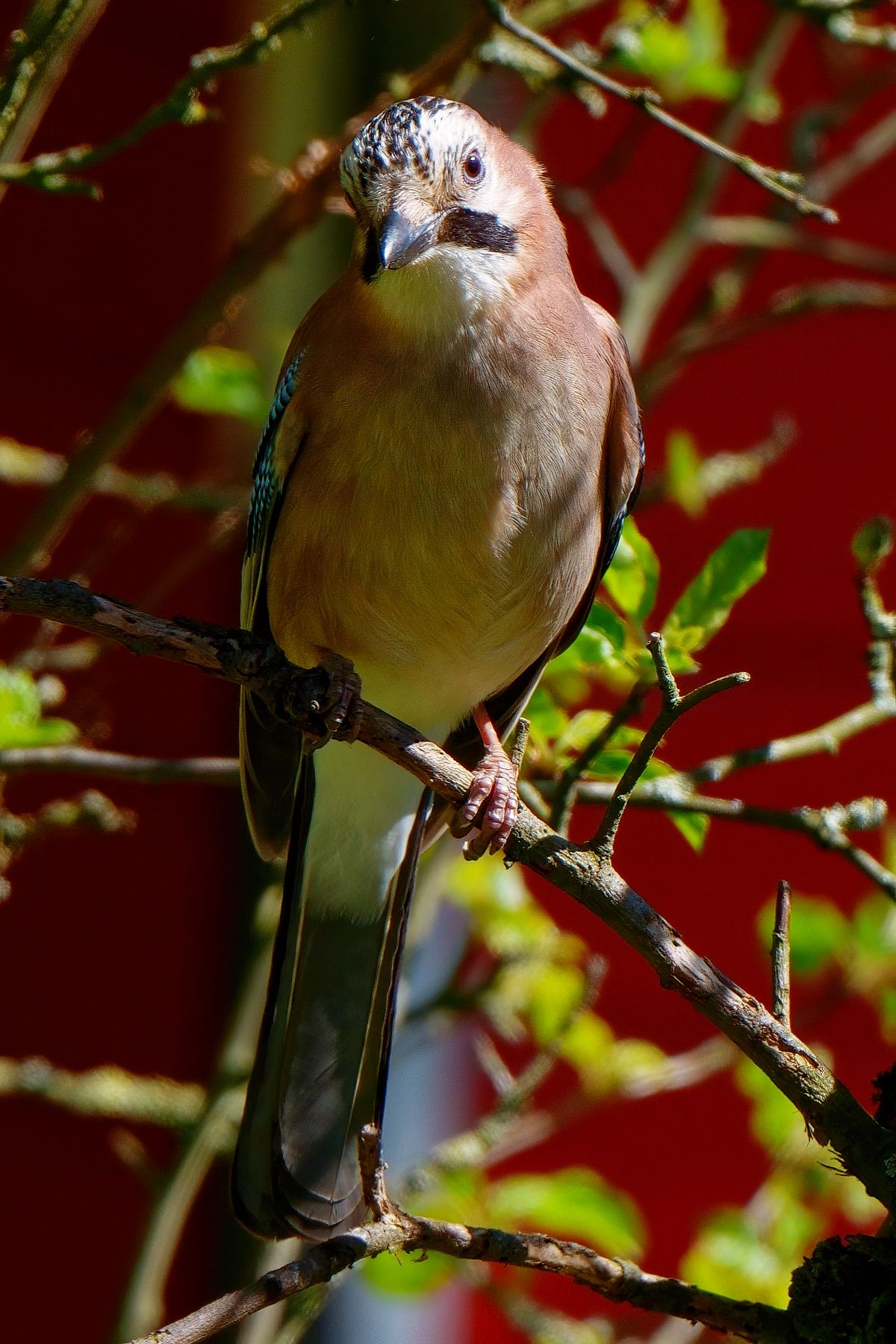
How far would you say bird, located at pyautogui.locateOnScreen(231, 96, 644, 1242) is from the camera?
Answer: 8.98ft

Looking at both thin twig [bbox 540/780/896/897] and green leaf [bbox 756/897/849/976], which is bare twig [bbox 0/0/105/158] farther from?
green leaf [bbox 756/897/849/976]

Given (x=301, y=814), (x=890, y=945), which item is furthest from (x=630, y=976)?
(x=301, y=814)

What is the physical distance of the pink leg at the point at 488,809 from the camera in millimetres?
2592

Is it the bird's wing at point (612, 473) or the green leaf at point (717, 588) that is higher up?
the bird's wing at point (612, 473)

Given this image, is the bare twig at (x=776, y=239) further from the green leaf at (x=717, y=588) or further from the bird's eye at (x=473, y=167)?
the green leaf at (x=717, y=588)

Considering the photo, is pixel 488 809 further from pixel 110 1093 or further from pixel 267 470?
pixel 110 1093

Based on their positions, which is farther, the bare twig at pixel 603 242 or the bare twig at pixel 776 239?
the bare twig at pixel 776 239

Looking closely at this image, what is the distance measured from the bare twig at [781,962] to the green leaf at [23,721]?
54.8 inches

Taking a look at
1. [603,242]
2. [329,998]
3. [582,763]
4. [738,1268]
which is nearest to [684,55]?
[603,242]

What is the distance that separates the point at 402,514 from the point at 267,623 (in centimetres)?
58

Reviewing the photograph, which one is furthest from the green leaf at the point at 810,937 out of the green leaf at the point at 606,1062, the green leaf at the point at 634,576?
the green leaf at the point at 634,576

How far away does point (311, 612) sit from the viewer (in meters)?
2.96

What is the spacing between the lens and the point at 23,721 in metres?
2.76

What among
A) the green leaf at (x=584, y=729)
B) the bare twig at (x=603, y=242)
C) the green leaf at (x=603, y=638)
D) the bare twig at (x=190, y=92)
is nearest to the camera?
the bare twig at (x=190, y=92)
